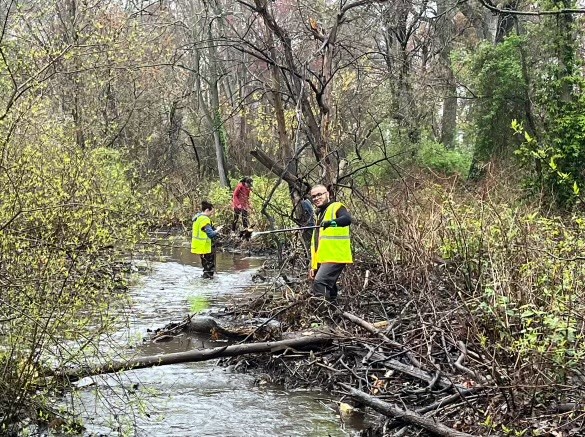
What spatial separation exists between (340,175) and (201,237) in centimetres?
458

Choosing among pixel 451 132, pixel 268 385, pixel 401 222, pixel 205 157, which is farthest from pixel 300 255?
pixel 205 157

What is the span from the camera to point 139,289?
13.7 metres

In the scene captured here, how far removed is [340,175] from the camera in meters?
11.2

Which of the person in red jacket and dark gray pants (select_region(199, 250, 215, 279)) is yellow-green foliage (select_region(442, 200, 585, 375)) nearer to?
dark gray pants (select_region(199, 250, 215, 279))

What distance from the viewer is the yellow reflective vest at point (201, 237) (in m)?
14.7

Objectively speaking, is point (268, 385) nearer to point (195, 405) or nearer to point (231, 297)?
point (195, 405)

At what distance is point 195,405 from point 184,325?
2729 millimetres

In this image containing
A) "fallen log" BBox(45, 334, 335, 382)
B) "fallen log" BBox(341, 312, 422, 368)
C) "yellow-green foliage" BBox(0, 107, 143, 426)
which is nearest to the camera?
"yellow-green foliage" BBox(0, 107, 143, 426)

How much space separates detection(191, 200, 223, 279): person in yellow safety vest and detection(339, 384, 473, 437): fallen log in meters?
7.83

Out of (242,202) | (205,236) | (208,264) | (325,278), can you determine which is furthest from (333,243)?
(242,202)

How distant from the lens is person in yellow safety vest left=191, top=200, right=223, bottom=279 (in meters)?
14.7

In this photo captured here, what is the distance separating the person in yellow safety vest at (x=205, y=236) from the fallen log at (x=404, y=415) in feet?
25.7

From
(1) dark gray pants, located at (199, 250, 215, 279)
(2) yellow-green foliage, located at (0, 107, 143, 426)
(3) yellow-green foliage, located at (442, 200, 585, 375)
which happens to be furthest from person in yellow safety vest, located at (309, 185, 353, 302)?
(1) dark gray pants, located at (199, 250, 215, 279)

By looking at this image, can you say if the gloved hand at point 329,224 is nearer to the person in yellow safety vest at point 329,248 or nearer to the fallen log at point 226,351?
the person in yellow safety vest at point 329,248
